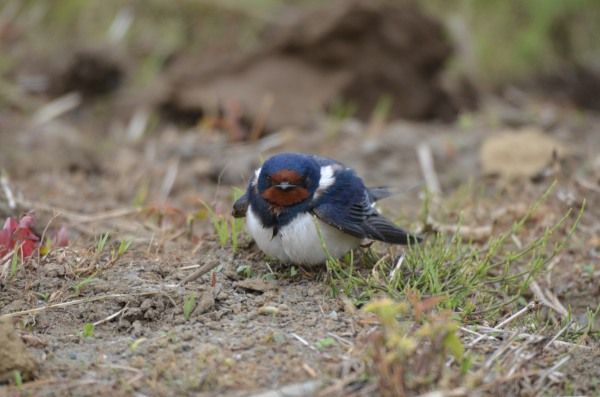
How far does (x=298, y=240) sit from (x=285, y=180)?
0.25 m

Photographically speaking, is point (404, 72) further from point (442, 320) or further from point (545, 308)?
point (442, 320)

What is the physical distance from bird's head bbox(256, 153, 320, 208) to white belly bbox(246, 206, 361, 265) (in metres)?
0.09

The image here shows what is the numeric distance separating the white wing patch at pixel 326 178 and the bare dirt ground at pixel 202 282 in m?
0.34

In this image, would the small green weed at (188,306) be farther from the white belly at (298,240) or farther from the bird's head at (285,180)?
the bird's head at (285,180)


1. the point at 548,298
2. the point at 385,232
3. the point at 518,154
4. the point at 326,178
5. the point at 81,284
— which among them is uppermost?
the point at 326,178

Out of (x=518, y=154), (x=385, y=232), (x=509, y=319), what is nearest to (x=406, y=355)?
(x=509, y=319)

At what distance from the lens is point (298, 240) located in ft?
12.2

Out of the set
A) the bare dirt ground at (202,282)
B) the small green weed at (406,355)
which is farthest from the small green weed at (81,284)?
the small green weed at (406,355)

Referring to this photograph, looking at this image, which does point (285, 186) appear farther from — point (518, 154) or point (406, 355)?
point (518, 154)

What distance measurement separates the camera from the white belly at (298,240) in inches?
146

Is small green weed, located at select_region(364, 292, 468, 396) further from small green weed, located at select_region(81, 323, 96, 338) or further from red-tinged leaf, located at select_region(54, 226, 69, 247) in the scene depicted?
red-tinged leaf, located at select_region(54, 226, 69, 247)

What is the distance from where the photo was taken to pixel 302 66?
7.62 meters

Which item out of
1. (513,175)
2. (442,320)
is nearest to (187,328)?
(442,320)

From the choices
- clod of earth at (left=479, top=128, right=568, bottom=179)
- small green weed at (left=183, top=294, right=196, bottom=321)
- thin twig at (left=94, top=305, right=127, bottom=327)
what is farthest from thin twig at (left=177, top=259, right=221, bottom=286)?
clod of earth at (left=479, top=128, right=568, bottom=179)
